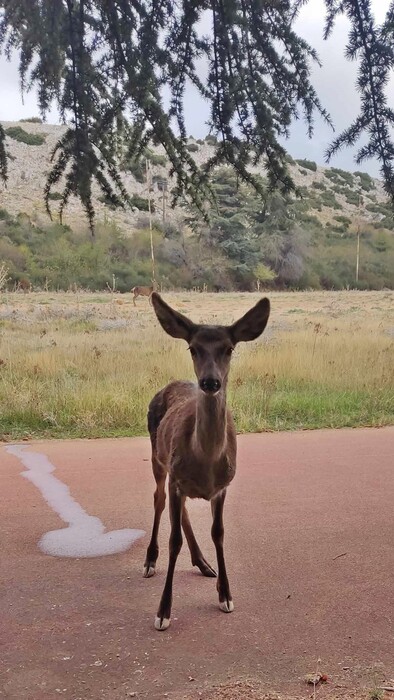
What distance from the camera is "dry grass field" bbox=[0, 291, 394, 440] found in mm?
10602

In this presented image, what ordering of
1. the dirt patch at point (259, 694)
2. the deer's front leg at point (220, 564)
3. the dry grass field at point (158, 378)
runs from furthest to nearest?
the dry grass field at point (158, 378)
the deer's front leg at point (220, 564)
the dirt patch at point (259, 694)

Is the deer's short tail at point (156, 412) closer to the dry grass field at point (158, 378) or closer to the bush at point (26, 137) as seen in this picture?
the dry grass field at point (158, 378)

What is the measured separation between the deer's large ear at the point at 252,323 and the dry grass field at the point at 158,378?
5.82 meters

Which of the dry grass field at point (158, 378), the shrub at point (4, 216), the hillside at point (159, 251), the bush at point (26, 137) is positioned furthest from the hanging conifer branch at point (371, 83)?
the bush at point (26, 137)

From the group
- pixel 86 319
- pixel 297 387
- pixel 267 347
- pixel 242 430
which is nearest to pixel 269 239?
pixel 86 319

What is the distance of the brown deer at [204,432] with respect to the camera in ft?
13.9

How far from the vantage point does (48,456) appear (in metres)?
8.92

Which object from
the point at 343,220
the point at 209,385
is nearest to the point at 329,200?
the point at 343,220

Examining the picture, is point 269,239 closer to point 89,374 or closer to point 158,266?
point 158,266

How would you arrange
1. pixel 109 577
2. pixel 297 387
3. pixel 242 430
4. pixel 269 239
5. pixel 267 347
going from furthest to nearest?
1. pixel 269 239
2. pixel 267 347
3. pixel 297 387
4. pixel 242 430
5. pixel 109 577

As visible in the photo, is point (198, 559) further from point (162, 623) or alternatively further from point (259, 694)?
point (259, 694)

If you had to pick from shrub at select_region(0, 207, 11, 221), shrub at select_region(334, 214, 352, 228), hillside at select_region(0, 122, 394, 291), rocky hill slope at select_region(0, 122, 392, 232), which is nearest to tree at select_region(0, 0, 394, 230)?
rocky hill slope at select_region(0, 122, 392, 232)

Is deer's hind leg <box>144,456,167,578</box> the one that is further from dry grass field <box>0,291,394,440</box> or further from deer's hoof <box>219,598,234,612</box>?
dry grass field <box>0,291,394,440</box>

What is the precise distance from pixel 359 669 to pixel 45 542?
9.36 feet
